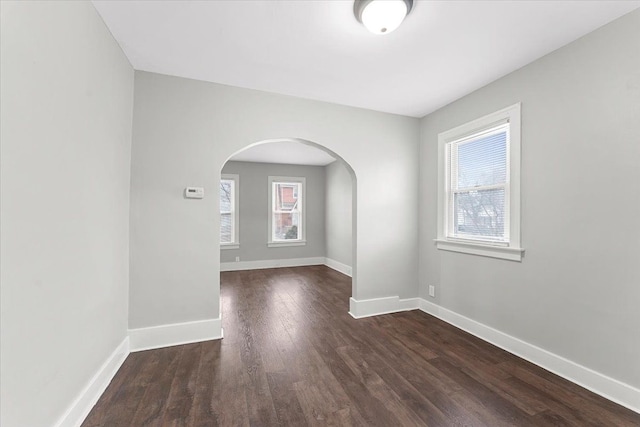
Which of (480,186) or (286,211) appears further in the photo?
(286,211)

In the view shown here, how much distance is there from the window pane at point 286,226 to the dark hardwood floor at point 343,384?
372 centimetres

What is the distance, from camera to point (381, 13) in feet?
5.49

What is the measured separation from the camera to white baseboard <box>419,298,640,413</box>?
1.76 meters

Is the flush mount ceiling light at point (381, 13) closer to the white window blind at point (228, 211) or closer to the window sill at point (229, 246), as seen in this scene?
the white window blind at point (228, 211)

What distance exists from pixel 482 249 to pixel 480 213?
39 centimetres

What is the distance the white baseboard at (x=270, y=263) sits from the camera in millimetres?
6117

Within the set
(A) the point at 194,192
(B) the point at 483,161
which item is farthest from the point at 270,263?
(B) the point at 483,161

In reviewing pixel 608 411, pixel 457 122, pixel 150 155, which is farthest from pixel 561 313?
pixel 150 155

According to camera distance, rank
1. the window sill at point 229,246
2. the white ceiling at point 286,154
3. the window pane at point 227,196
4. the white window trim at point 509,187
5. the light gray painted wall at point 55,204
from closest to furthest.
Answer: the light gray painted wall at point 55,204 → the white window trim at point 509,187 → the white ceiling at point 286,154 → the window sill at point 229,246 → the window pane at point 227,196

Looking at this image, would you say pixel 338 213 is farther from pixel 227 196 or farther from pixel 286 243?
pixel 227 196

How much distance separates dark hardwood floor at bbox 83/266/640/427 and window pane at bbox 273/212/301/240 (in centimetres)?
372

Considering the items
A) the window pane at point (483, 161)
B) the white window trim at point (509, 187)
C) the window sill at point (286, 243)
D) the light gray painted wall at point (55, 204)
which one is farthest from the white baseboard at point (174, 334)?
the window sill at point (286, 243)

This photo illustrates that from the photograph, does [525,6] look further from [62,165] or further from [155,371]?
[155,371]

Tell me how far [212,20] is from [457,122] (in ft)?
8.61
